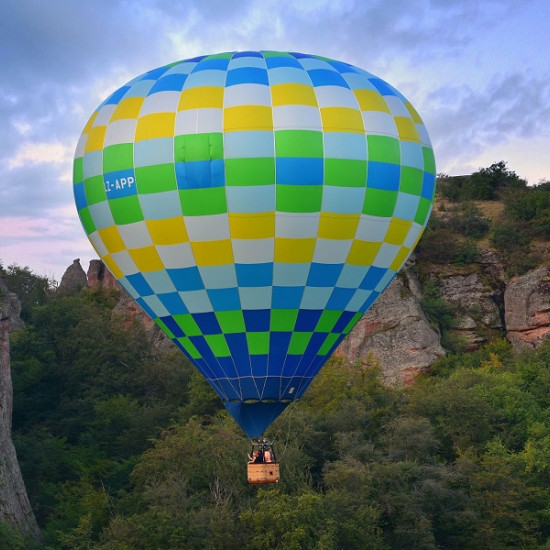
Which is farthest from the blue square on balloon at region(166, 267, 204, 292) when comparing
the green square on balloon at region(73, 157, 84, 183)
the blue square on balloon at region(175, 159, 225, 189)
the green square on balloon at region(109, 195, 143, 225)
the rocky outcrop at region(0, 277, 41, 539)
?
the rocky outcrop at region(0, 277, 41, 539)

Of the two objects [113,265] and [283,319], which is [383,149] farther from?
[113,265]

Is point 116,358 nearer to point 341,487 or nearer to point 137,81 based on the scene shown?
point 341,487

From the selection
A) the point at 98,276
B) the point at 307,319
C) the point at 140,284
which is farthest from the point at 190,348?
the point at 98,276

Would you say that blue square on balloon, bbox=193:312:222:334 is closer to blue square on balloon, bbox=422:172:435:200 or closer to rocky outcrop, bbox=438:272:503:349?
blue square on balloon, bbox=422:172:435:200

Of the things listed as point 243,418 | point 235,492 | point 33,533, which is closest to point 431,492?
point 235,492

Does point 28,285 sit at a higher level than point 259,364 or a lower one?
higher

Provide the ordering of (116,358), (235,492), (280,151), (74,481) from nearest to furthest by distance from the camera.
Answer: (280,151) → (235,492) → (74,481) → (116,358)

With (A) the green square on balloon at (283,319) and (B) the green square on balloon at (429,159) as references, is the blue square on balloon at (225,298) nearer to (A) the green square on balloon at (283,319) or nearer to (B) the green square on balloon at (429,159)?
(A) the green square on balloon at (283,319)
